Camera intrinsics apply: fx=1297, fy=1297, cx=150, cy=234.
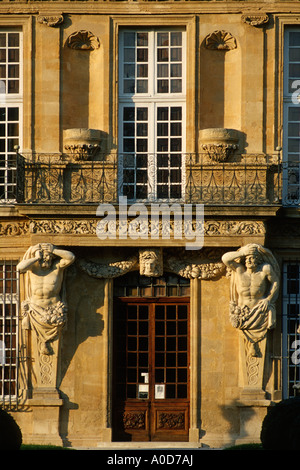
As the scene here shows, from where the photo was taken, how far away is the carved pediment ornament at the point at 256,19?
2445 cm

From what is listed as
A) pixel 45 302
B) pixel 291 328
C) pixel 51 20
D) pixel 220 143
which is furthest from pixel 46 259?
pixel 291 328

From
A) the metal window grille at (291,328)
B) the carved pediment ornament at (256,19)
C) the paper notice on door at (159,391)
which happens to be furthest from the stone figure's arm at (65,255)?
the carved pediment ornament at (256,19)

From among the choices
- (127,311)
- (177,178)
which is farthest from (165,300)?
(177,178)

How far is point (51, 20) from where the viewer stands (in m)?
24.6

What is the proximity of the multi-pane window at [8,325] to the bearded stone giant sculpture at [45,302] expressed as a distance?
58 centimetres

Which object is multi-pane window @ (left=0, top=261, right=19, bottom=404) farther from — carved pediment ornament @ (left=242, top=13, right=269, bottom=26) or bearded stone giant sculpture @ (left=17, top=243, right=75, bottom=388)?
carved pediment ornament @ (left=242, top=13, right=269, bottom=26)

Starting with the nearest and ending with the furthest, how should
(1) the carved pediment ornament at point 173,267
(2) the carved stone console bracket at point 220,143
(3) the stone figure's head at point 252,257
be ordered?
(3) the stone figure's head at point 252,257, (2) the carved stone console bracket at point 220,143, (1) the carved pediment ornament at point 173,267

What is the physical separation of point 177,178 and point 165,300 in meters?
2.34

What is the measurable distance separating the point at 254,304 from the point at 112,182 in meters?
3.48

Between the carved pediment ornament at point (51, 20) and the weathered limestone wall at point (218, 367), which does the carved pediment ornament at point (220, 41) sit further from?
the weathered limestone wall at point (218, 367)

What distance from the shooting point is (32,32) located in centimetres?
2466

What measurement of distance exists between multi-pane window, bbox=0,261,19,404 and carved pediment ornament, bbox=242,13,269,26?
640 cm

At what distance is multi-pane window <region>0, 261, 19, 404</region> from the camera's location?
24.6 metres

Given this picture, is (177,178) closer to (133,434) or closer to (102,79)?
(102,79)
